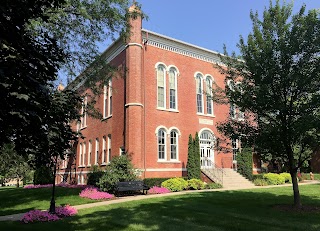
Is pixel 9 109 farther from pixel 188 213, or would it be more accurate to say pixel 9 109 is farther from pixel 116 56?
pixel 116 56

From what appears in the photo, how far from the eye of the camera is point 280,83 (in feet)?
38.4

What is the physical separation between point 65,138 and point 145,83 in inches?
610

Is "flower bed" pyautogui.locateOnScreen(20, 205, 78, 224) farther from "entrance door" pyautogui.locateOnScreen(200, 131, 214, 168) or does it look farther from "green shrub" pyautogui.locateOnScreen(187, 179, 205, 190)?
"entrance door" pyautogui.locateOnScreen(200, 131, 214, 168)

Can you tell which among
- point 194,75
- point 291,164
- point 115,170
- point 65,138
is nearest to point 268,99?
point 291,164

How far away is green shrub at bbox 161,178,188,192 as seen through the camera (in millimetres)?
19586

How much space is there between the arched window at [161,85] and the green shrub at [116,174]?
22.4ft

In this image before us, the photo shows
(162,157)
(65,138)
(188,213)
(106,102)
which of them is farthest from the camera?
(106,102)

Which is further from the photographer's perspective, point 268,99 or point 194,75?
point 194,75

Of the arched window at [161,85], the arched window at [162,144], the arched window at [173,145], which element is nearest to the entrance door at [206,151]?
the arched window at [173,145]

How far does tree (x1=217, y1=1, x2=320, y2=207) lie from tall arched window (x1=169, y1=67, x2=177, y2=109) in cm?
1315

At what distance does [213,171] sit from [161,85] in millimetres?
8179

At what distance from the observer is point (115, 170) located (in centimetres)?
1880

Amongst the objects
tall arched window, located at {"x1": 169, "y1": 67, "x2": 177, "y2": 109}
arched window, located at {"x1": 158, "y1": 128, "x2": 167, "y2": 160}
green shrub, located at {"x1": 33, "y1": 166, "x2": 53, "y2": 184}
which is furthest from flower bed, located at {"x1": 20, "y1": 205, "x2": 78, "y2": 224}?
green shrub, located at {"x1": 33, "y1": 166, "x2": 53, "y2": 184}

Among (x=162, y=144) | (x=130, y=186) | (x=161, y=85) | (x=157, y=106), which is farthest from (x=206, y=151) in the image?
(x=130, y=186)
